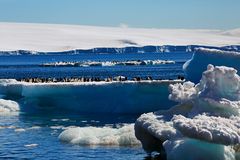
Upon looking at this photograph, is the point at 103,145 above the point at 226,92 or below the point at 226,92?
below

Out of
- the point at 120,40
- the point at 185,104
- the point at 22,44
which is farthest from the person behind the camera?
the point at 120,40

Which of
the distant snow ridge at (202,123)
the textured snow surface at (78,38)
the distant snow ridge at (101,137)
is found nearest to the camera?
the distant snow ridge at (202,123)

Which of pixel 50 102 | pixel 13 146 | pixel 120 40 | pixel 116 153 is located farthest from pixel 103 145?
pixel 120 40

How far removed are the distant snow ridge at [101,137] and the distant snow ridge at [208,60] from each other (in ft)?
11.1

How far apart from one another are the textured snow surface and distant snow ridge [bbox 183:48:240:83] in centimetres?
10984

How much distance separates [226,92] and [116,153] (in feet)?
11.6

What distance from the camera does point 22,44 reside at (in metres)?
133

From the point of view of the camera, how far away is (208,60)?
20.5 meters

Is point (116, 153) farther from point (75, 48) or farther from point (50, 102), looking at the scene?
point (75, 48)

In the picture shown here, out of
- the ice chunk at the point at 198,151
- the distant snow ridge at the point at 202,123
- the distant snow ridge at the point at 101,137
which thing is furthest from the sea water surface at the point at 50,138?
the ice chunk at the point at 198,151

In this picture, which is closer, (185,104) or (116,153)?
(185,104)

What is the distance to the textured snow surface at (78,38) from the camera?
440ft

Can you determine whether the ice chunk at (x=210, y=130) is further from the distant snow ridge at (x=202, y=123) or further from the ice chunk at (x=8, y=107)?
the ice chunk at (x=8, y=107)

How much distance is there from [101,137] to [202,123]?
20.8 feet
